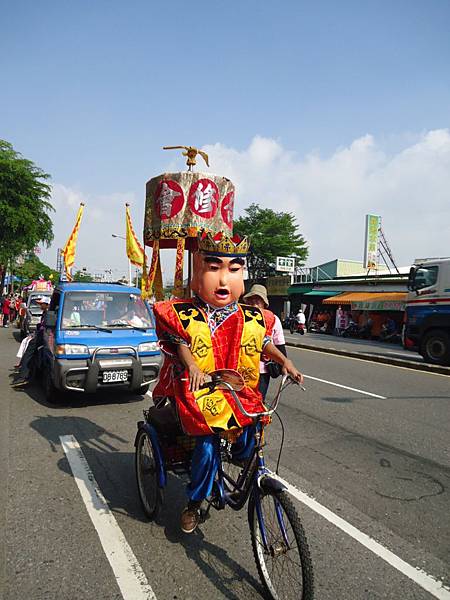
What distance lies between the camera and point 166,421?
3.16 meters

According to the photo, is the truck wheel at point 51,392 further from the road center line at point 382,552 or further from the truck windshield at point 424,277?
the truck windshield at point 424,277

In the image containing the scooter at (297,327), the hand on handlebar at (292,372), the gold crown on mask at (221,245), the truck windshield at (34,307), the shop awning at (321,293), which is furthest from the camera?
the shop awning at (321,293)

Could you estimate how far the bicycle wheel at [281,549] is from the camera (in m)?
2.21

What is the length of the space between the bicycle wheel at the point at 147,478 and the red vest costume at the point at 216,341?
2.09 ft

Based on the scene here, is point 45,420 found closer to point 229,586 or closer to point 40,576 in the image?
point 40,576

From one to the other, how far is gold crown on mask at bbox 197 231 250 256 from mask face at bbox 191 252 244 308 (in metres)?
0.04

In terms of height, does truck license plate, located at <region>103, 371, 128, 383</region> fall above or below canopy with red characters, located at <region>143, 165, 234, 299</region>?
below

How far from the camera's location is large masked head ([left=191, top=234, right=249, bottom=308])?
117 inches

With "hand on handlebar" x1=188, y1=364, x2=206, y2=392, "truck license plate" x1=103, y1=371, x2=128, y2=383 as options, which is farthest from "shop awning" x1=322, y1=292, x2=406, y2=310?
"hand on handlebar" x1=188, y1=364, x2=206, y2=392

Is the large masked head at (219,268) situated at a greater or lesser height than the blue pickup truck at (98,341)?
greater

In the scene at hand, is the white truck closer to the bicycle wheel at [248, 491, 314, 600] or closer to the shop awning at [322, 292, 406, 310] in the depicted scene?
the shop awning at [322, 292, 406, 310]

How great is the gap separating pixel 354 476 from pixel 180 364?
2.33 meters

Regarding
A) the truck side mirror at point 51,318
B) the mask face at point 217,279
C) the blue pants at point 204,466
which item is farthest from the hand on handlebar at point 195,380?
the truck side mirror at point 51,318

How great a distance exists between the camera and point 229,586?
2.52m
